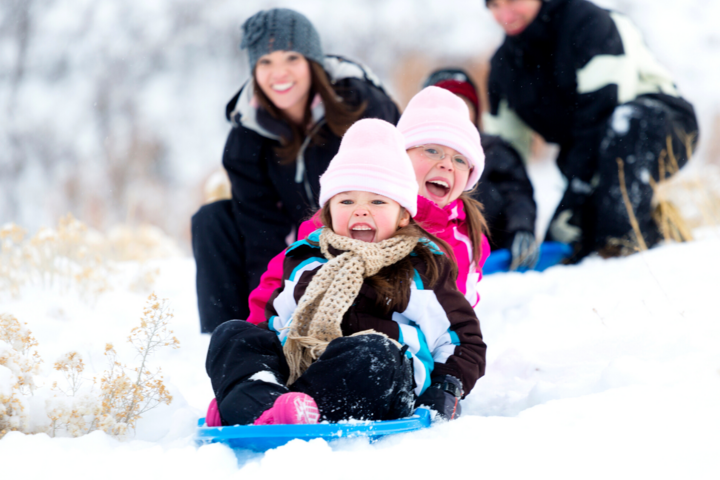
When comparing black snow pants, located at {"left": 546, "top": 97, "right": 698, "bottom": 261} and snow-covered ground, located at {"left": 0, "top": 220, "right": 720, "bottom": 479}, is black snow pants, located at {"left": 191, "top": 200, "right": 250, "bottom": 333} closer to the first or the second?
snow-covered ground, located at {"left": 0, "top": 220, "right": 720, "bottom": 479}

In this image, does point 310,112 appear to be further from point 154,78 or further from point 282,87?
point 154,78

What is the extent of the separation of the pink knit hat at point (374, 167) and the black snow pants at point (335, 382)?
0.41 meters

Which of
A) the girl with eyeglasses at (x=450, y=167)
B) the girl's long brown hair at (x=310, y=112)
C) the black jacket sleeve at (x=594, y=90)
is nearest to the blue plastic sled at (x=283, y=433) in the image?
the girl with eyeglasses at (x=450, y=167)

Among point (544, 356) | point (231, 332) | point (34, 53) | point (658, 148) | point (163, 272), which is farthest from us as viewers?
point (34, 53)

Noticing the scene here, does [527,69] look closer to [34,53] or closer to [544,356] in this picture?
[544,356]

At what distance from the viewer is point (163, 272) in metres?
3.78

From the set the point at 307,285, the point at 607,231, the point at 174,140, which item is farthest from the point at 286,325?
the point at 174,140

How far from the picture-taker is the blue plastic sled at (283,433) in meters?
1.07

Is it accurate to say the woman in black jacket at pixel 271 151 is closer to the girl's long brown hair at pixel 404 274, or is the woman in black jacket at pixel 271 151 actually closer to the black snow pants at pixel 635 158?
the girl's long brown hair at pixel 404 274

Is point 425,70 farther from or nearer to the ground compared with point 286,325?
farther from the ground

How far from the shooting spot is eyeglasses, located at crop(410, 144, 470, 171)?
1.82 m

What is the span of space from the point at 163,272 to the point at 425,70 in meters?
7.78

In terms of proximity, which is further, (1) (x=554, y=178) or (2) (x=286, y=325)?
(1) (x=554, y=178)

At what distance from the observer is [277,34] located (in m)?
2.35
